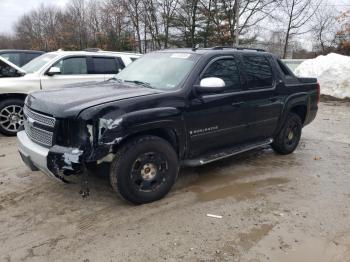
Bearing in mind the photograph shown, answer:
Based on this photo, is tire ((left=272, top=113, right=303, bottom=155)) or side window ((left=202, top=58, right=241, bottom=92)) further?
tire ((left=272, top=113, right=303, bottom=155))

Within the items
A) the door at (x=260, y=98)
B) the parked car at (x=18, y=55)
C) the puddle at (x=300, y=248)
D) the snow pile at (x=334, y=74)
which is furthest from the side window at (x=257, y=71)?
the snow pile at (x=334, y=74)

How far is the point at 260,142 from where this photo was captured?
5574 millimetres

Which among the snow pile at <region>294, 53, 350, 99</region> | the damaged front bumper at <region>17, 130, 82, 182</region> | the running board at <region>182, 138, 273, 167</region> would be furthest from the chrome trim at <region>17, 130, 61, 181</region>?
the snow pile at <region>294, 53, 350, 99</region>

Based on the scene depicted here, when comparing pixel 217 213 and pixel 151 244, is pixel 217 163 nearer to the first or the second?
pixel 217 213

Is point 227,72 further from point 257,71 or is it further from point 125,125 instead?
point 125,125

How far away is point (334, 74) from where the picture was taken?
1438cm

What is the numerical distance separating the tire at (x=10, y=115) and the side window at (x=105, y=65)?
1953 millimetres

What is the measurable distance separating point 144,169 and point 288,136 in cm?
335

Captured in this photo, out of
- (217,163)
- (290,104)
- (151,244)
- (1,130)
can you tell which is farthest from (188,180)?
(1,130)

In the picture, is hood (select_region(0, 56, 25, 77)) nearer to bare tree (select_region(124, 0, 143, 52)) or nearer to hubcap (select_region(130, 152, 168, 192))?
hubcap (select_region(130, 152, 168, 192))

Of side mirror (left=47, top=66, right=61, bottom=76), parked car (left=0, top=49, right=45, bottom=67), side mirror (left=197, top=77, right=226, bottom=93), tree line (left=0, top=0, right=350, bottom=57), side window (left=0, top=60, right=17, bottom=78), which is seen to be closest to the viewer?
side mirror (left=197, top=77, right=226, bottom=93)

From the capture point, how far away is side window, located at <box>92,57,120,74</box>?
8.38m

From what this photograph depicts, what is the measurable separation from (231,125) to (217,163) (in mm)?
1079

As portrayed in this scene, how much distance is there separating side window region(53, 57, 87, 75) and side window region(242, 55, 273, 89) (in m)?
4.41
